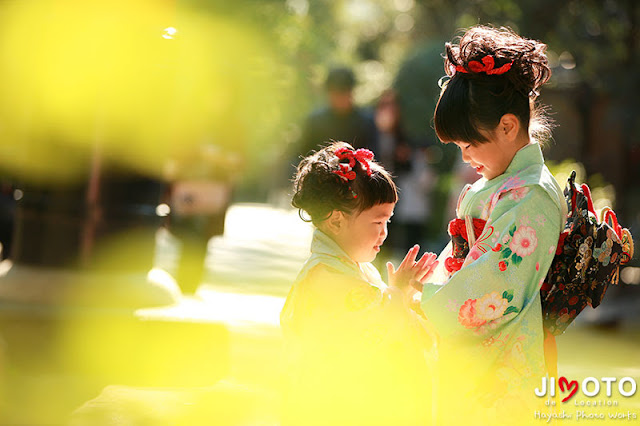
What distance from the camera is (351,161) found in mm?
2828

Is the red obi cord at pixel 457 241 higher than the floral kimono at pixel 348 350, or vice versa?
the red obi cord at pixel 457 241

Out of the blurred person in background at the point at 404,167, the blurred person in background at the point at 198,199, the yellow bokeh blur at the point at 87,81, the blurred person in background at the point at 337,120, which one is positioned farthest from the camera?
the blurred person in background at the point at 404,167

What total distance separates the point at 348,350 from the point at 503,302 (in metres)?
0.53

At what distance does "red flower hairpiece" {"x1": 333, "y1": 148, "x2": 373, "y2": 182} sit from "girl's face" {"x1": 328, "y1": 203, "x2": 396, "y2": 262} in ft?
0.41

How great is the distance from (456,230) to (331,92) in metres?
5.47

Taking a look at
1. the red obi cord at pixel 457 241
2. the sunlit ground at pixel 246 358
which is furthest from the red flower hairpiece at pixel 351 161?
the sunlit ground at pixel 246 358

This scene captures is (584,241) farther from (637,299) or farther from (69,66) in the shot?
(637,299)

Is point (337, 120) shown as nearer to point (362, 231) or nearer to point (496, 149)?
point (362, 231)

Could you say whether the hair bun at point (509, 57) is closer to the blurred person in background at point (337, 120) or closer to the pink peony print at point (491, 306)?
the pink peony print at point (491, 306)

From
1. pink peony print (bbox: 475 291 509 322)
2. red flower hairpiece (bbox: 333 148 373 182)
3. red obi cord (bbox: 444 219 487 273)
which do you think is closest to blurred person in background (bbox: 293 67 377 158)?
red flower hairpiece (bbox: 333 148 373 182)

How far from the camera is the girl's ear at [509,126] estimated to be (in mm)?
2639

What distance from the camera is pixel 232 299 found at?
766cm

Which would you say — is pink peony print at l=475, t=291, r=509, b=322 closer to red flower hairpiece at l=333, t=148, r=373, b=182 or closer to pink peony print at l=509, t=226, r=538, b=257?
pink peony print at l=509, t=226, r=538, b=257

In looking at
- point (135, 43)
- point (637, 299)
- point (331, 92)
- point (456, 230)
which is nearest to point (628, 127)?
point (637, 299)
